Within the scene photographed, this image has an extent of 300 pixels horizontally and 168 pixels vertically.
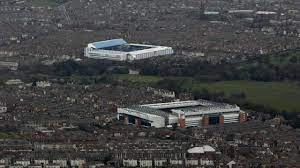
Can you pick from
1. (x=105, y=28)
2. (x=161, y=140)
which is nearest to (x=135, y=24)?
(x=105, y=28)

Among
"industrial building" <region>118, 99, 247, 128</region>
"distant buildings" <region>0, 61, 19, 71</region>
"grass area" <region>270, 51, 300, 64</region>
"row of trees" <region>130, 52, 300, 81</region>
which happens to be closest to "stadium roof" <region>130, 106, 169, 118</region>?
"industrial building" <region>118, 99, 247, 128</region>

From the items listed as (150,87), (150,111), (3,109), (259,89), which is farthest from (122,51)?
(150,111)

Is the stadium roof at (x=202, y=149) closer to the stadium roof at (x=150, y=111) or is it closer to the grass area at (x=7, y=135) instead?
the stadium roof at (x=150, y=111)

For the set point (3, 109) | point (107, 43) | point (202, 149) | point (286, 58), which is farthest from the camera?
point (107, 43)

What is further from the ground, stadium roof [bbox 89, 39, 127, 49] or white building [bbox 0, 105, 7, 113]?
white building [bbox 0, 105, 7, 113]

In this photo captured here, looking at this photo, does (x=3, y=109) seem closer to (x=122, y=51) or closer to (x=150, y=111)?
(x=150, y=111)

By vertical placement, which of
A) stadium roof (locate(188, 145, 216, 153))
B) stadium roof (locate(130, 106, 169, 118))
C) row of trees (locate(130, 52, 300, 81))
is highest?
stadium roof (locate(188, 145, 216, 153))

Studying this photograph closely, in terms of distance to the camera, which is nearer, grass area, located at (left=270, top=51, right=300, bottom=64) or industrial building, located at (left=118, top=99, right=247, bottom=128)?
industrial building, located at (left=118, top=99, right=247, bottom=128)

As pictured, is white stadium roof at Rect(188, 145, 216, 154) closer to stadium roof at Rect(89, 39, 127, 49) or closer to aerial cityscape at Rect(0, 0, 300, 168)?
aerial cityscape at Rect(0, 0, 300, 168)
